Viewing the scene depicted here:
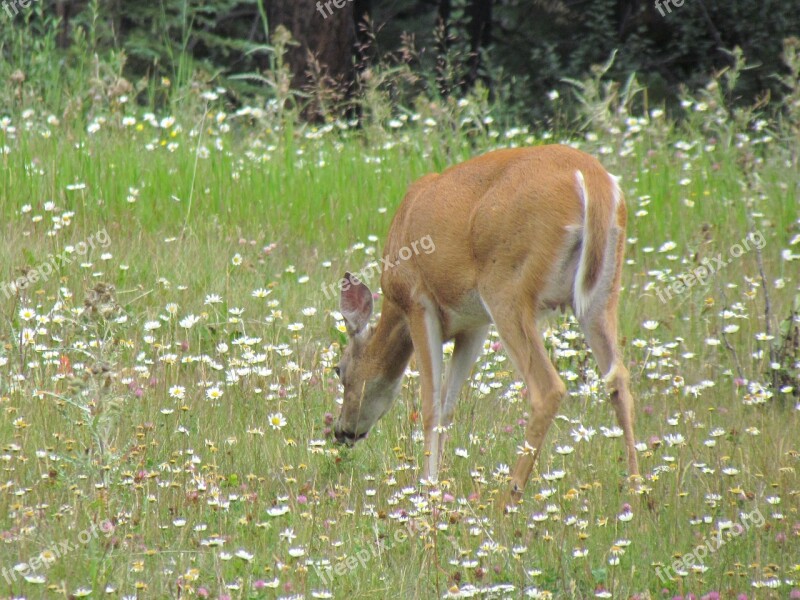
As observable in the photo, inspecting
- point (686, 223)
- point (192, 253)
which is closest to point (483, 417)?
point (192, 253)

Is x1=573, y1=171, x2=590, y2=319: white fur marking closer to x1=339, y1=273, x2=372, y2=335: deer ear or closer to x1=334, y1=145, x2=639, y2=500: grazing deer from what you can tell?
x1=334, y1=145, x2=639, y2=500: grazing deer

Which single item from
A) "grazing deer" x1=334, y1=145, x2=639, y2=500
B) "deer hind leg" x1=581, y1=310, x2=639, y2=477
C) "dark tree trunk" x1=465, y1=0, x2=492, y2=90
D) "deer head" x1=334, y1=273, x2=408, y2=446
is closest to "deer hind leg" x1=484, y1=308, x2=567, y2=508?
"grazing deer" x1=334, y1=145, x2=639, y2=500

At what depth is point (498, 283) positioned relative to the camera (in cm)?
484

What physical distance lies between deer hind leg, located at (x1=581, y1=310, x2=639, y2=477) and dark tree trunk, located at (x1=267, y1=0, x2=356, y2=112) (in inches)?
326

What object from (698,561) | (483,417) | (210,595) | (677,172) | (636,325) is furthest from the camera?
(677,172)

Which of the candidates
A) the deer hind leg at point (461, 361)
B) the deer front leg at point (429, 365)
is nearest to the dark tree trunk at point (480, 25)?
the deer hind leg at point (461, 361)

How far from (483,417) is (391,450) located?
0.60 metres

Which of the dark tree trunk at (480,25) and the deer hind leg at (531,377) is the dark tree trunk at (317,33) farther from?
the deer hind leg at (531,377)

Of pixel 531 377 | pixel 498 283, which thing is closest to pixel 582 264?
pixel 498 283

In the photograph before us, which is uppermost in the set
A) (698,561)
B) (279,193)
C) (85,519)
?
(279,193)

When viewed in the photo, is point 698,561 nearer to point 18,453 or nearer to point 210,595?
point 210,595

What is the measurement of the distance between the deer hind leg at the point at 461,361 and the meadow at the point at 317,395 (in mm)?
185

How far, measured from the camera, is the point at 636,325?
6891 mm

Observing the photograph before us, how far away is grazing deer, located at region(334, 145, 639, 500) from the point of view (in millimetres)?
4730
